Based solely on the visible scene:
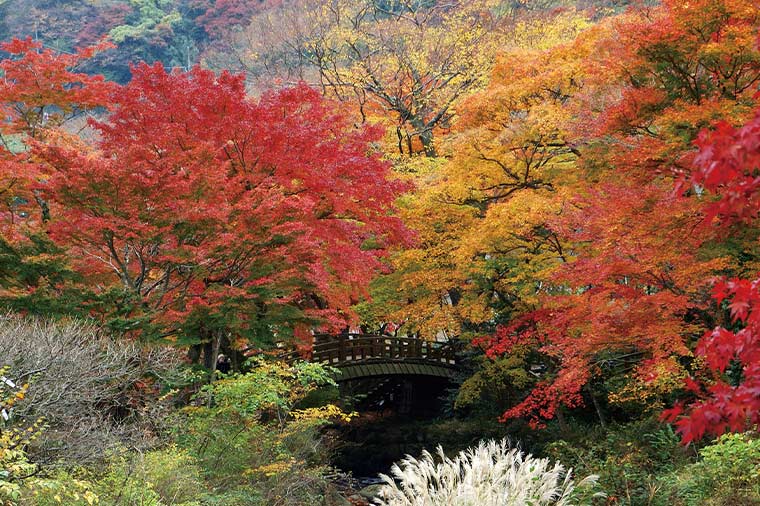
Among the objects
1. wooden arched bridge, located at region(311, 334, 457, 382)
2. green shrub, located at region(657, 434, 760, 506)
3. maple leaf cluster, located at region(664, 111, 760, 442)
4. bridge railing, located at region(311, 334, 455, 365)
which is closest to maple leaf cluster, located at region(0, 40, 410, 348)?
bridge railing, located at region(311, 334, 455, 365)

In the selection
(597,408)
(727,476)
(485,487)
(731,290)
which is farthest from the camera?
(597,408)

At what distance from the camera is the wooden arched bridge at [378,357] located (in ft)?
53.4

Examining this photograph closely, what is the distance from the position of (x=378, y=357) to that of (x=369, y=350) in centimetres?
36

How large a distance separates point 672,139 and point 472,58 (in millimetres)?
13863

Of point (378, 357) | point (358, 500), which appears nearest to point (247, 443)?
point (358, 500)

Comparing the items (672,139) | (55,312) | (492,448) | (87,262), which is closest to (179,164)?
(87,262)

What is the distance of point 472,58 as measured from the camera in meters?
22.5

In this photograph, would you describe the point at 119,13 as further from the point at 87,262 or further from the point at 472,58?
the point at 87,262

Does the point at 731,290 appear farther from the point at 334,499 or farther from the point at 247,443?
the point at 334,499

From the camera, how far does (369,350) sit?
1764 cm

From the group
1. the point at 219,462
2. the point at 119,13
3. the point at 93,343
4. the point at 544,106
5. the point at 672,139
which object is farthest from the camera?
the point at 119,13

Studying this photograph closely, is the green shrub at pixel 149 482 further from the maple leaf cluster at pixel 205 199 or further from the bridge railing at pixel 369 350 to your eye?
the bridge railing at pixel 369 350

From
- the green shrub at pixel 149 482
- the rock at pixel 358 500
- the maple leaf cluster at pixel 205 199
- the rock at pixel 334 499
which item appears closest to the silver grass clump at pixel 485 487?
the green shrub at pixel 149 482

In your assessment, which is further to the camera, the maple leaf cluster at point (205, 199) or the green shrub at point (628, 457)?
the maple leaf cluster at point (205, 199)
